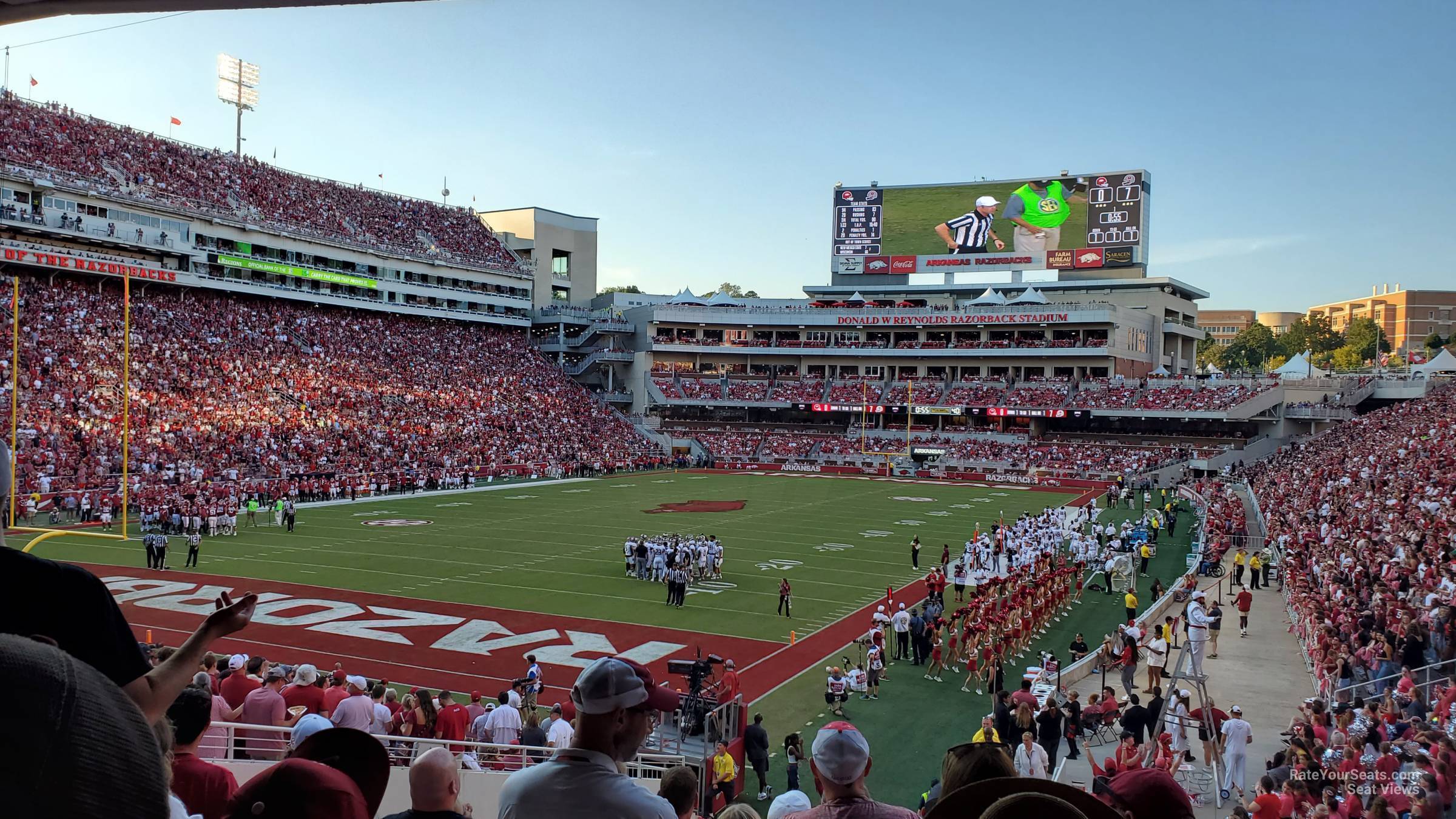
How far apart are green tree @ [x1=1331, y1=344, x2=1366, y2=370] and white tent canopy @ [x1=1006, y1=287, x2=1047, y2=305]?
41.1m

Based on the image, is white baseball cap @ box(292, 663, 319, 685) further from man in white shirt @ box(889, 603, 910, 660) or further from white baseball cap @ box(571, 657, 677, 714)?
man in white shirt @ box(889, 603, 910, 660)

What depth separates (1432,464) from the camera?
22359 mm

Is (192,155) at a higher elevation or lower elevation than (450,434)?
higher

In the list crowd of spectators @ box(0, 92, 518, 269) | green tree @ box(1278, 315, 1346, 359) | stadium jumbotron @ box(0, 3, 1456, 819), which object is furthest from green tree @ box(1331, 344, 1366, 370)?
crowd of spectators @ box(0, 92, 518, 269)

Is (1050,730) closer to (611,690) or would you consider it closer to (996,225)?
(611,690)

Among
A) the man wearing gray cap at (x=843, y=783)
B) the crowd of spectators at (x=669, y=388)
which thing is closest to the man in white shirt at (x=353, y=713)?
the man wearing gray cap at (x=843, y=783)

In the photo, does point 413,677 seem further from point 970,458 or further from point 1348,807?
point 970,458

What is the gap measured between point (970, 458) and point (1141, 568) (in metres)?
32.4

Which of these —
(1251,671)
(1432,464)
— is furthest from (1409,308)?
(1251,671)

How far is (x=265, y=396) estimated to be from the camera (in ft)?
132

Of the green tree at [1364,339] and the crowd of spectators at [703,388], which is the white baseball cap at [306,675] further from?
the green tree at [1364,339]

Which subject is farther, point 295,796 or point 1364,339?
point 1364,339

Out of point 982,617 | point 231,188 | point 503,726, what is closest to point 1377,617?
point 982,617

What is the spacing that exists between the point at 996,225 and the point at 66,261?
5304 cm
